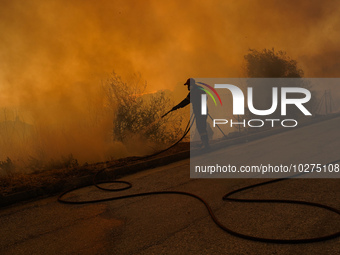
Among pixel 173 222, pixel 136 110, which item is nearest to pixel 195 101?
pixel 136 110

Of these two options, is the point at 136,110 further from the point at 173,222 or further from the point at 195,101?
the point at 173,222

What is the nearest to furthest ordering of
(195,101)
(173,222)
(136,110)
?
(173,222) < (195,101) < (136,110)

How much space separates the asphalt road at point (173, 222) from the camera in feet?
8.92

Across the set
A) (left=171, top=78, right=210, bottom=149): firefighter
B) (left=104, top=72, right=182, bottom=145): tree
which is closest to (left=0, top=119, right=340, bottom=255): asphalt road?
(left=171, top=78, right=210, bottom=149): firefighter

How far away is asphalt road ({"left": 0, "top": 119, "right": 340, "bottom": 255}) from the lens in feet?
8.92

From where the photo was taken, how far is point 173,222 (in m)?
3.30

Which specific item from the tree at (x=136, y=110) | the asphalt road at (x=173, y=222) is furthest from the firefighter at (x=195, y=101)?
the asphalt road at (x=173, y=222)

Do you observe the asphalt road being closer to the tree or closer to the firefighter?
the firefighter

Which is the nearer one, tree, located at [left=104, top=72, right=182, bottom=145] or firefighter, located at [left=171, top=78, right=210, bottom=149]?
firefighter, located at [left=171, top=78, right=210, bottom=149]

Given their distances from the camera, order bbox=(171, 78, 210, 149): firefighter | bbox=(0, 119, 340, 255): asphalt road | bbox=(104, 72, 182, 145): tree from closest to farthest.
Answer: bbox=(0, 119, 340, 255): asphalt road
bbox=(171, 78, 210, 149): firefighter
bbox=(104, 72, 182, 145): tree

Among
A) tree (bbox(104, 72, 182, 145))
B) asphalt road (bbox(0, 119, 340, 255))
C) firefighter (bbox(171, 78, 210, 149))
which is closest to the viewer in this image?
asphalt road (bbox(0, 119, 340, 255))

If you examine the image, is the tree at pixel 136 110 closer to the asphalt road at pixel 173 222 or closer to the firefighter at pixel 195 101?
the firefighter at pixel 195 101

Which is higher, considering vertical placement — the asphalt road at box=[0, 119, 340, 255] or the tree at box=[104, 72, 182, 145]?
the tree at box=[104, 72, 182, 145]

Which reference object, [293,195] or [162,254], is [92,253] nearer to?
[162,254]
